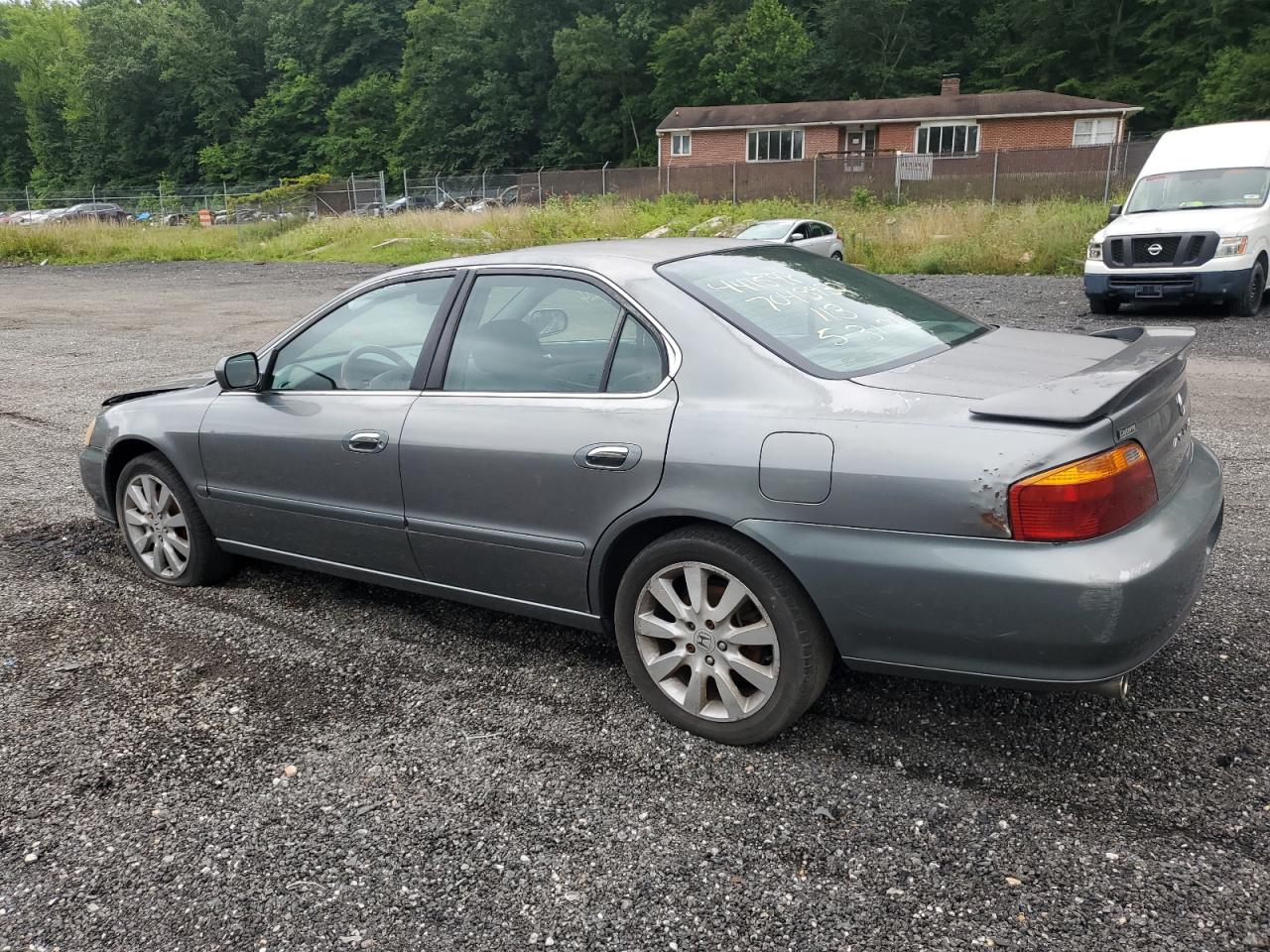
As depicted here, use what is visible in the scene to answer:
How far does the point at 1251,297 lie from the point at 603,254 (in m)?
11.8

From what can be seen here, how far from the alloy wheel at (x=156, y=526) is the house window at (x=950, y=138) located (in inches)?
1964

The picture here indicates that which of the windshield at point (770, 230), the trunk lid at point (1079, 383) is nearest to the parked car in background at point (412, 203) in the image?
the windshield at point (770, 230)

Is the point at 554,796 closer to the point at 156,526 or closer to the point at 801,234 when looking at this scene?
the point at 156,526

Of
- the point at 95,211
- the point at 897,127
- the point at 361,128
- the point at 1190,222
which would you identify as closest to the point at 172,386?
the point at 1190,222

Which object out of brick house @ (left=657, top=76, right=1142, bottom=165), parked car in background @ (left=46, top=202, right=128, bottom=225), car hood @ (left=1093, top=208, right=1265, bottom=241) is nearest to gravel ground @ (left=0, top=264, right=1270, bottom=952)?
car hood @ (left=1093, top=208, right=1265, bottom=241)

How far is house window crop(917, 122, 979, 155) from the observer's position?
49344 mm

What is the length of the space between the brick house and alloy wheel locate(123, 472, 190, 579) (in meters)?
44.1

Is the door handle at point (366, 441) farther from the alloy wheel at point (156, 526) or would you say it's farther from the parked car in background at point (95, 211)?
the parked car in background at point (95, 211)

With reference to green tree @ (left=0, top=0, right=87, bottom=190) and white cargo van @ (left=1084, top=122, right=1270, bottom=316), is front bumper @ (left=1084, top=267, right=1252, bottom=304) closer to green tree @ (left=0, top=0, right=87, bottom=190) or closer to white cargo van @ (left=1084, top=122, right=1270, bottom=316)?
white cargo van @ (left=1084, top=122, right=1270, bottom=316)

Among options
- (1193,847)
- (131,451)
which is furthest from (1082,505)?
(131,451)

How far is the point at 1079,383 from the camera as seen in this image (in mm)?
2898

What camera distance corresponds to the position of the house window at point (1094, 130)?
46.8 meters

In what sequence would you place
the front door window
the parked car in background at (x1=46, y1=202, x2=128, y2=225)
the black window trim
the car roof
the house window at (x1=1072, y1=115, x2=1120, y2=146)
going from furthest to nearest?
the house window at (x1=1072, y1=115, x2=1120, y2=146), the parked car in background at (x1=46, y1=202, x2=128, y2=225), the front door window, the car roof, the black window trim

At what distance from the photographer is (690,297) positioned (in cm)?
337
